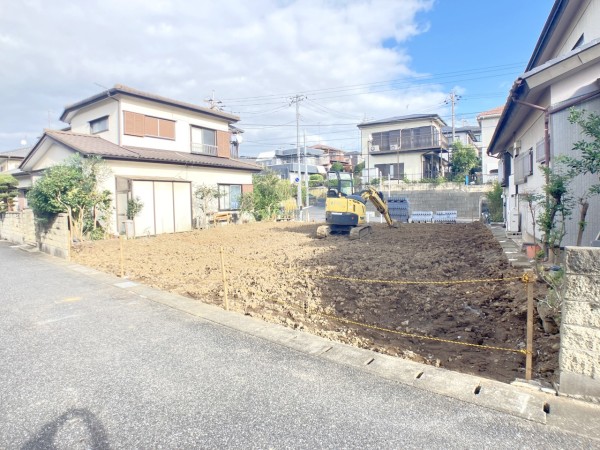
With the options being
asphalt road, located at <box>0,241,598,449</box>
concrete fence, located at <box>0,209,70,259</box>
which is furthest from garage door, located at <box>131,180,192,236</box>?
asphalt road, located at <box>0,241,598,449</box>

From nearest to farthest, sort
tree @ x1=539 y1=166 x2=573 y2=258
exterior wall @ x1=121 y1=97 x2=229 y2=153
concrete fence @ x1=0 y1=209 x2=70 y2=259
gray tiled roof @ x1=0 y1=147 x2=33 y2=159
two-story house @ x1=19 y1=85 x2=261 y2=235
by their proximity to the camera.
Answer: tree @ x1=539 y1=166 x2=573 y2=258, concrete fence @ x1=0 y1=209 x2=70 y2=259, two-story house @ x1=19 y1=85 x2=261 y2=235, exterior wall @ x1=121 y1=97 x2=229 y2=153, gray tiled roof @ x1=0 y1=147 x2=33 y2=159

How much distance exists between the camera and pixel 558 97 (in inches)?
235

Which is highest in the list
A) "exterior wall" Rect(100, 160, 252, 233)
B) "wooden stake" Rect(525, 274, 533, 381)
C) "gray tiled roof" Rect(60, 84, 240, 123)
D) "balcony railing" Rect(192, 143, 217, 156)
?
"gray tiled roof" Rect(60, 84, 240, 123)

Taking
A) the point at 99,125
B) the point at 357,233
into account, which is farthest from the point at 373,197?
the point at 99,125

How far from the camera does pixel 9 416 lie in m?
2.77

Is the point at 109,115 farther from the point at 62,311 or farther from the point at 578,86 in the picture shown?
the point at 578,86

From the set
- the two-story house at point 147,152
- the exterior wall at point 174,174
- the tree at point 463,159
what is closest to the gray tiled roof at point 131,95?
the two-story house at point 147,152

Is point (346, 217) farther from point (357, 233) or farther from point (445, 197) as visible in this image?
point (445, 197)

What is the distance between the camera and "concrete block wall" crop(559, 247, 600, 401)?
2.71 m

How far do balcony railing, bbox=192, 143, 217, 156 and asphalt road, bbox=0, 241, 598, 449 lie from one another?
1516 cm

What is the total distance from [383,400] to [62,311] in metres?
4.82

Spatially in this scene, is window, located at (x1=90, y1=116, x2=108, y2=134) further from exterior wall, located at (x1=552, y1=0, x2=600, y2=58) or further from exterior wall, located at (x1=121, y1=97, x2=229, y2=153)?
exterior wall, located at (x1=552, y1=0, x2=600, y2=58)

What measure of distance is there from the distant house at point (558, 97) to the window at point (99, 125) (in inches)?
603

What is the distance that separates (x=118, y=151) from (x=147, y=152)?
4.78 ft
